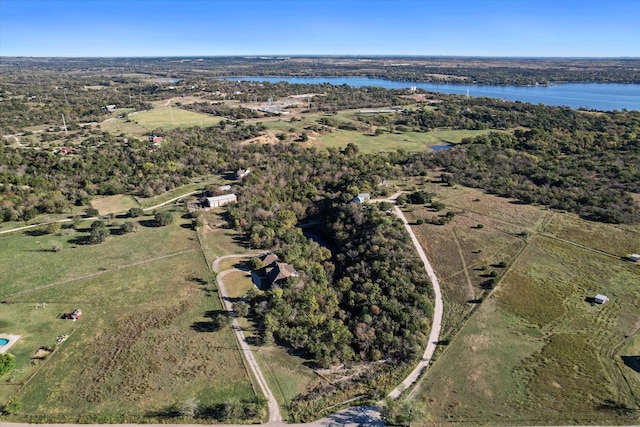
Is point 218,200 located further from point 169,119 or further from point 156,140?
point 169,119

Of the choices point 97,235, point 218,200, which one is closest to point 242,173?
point 218,200

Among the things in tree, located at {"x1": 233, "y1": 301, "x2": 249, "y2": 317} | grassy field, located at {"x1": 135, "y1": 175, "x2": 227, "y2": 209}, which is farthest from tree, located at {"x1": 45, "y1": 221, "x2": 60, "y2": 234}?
tree, located at {"x1": 233, "y1": 301, "x2": 249, "y2": 317}

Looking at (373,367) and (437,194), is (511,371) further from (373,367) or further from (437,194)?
(437,194)

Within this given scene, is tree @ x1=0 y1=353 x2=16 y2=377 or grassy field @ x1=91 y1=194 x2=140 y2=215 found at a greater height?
grassy field @ x1=91 y1=194 x2=140 y2=215

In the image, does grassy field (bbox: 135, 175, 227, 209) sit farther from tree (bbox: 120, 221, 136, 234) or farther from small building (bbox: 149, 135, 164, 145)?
small building (bbox: 149, 135, 164, 145)

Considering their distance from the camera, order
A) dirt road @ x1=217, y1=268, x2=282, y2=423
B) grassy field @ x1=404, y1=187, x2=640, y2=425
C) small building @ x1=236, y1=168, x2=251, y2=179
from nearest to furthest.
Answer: dirt road @ x1=217, y1=268, x2=282, y2=423 → grassy field @ x1=404, y1=187, x2=640, y2=425 → small building @ x1=236, y1=168, x2=251, y2=179
